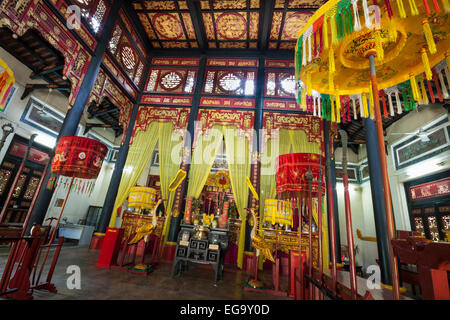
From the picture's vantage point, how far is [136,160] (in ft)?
18.1

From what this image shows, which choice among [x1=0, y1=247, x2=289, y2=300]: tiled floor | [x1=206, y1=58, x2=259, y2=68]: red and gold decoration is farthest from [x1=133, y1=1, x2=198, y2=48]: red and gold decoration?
[x1=0, y1=247, x2=289, y2=300]: tiled floor

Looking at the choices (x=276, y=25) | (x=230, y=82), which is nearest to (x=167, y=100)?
(x=230, y=82)

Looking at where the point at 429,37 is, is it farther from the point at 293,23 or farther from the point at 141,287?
the point at 293,23

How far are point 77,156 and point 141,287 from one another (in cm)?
180

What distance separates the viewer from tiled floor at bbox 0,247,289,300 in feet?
6.87

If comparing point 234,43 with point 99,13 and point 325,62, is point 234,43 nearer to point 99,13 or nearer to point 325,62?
point 99,13

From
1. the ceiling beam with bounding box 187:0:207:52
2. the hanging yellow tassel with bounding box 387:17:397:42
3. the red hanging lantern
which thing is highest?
the ceiling beam with bounding box 187:0:207:52

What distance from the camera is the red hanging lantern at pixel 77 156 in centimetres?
246

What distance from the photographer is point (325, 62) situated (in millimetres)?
1856

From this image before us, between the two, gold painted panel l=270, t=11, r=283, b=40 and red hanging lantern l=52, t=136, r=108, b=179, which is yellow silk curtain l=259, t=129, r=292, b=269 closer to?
gold painted panel l=270, t=11, r=283, b=40

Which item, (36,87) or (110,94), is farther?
(36,87)

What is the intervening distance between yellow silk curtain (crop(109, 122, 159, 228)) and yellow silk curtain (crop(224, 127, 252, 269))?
2.18 m

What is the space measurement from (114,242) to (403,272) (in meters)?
3.96
